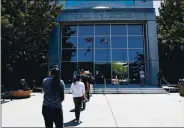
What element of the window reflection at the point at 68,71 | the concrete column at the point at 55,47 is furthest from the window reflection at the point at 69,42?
the window reflection at the point at 68,71

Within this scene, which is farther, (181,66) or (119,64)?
(181,66)

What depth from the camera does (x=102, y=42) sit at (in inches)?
1061

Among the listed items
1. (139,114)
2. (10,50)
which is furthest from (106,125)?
(10,50)

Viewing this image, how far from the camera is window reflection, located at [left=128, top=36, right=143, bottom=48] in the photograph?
2669 centimetres

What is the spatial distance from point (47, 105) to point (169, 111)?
23.0 ft

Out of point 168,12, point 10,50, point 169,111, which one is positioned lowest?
point 169,111

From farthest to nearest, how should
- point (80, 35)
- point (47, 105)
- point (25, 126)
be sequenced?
point (80, 35)
point (25, 126)
point (47, 105)

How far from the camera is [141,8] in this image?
25.9m

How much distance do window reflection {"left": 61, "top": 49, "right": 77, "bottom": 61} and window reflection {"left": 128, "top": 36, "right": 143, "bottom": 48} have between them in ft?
18.7

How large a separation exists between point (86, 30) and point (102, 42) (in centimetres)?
212

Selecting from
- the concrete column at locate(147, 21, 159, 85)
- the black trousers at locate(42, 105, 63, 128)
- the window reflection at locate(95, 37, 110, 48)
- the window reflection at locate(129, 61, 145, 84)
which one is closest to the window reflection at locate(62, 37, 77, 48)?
the window reflection at locate(95, 37, 110, 48)

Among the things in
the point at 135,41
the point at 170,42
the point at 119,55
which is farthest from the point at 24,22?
the point at 170,42

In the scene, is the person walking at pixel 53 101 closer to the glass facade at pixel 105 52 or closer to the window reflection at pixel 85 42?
the glass facade at pixel 105 52

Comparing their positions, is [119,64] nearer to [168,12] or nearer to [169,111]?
[168,12]
